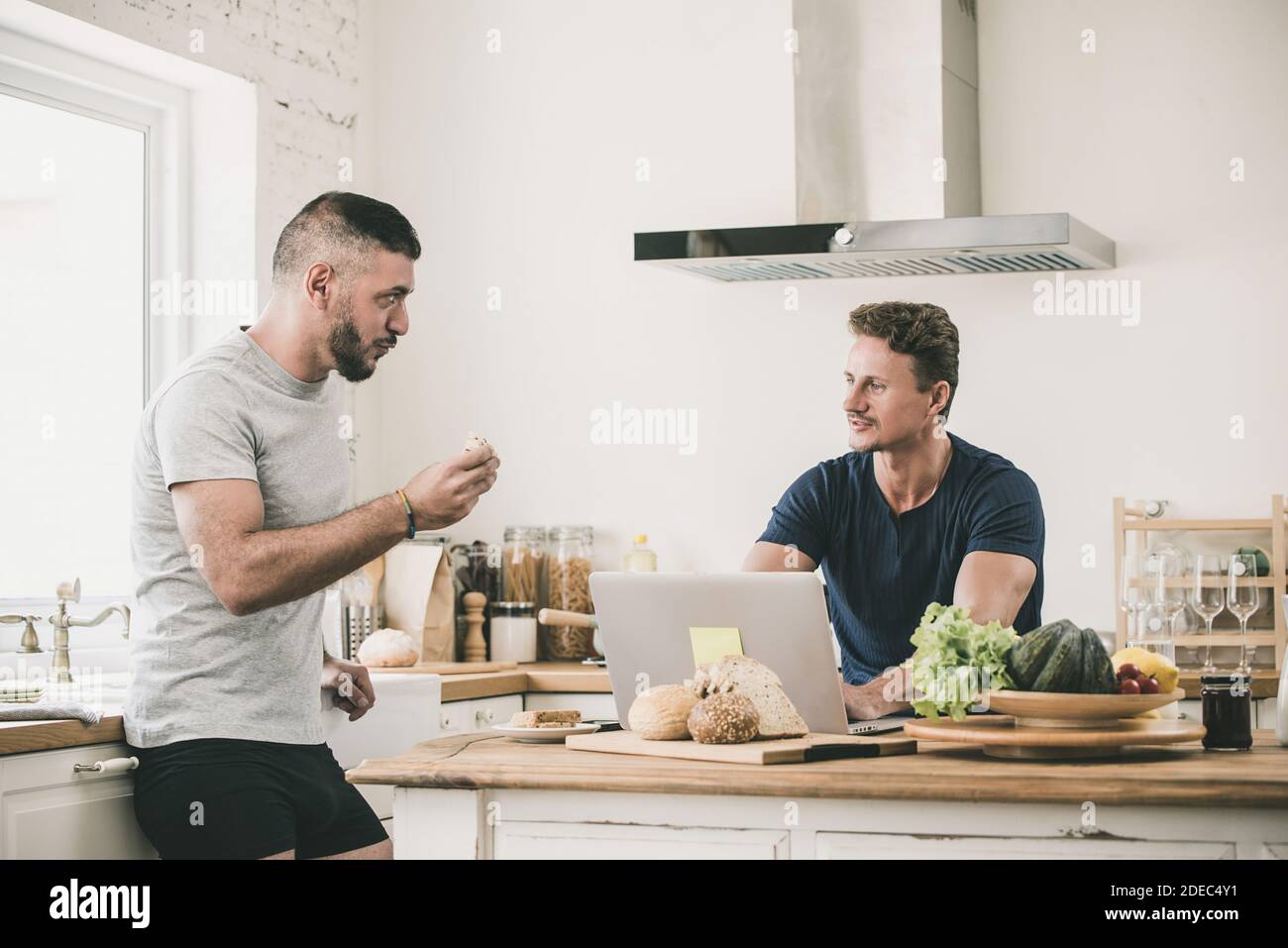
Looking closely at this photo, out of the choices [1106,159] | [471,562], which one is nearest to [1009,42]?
[1106,159]

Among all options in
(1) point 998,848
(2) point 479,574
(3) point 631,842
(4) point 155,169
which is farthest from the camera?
(2) point 479,574

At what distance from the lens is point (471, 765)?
76.4 inches

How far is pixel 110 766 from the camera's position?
240 cm

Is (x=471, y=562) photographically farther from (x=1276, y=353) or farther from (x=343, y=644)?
(x=1276, y=353)

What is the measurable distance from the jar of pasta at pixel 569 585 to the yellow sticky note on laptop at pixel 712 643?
77.6 inches

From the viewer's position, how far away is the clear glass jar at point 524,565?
13.8 ft

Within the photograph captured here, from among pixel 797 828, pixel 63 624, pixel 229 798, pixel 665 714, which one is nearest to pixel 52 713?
pixel 229 798

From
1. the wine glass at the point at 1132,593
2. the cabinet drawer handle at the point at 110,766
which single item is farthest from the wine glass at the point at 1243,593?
the cabinet drawer handle at the point at 110,766

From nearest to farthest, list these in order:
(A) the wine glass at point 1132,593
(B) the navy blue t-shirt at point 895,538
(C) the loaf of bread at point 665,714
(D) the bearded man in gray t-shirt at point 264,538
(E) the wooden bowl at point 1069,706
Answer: (E) the wooden bowl at point 1069,706, (C) the loaf of bread at point 665,714, (D) the bearded man in gray t-shirt at point 264,538, (B) the navy blue t-shirt at point 895,538, (A) the wine glass at point 1132,593

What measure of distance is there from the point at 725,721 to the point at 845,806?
0.24 m

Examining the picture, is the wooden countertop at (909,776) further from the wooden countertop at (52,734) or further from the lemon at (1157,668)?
the wooden countertop at (52,734)

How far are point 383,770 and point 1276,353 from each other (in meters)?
2.64

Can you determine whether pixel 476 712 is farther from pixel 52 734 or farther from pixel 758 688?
pixel 758 688
